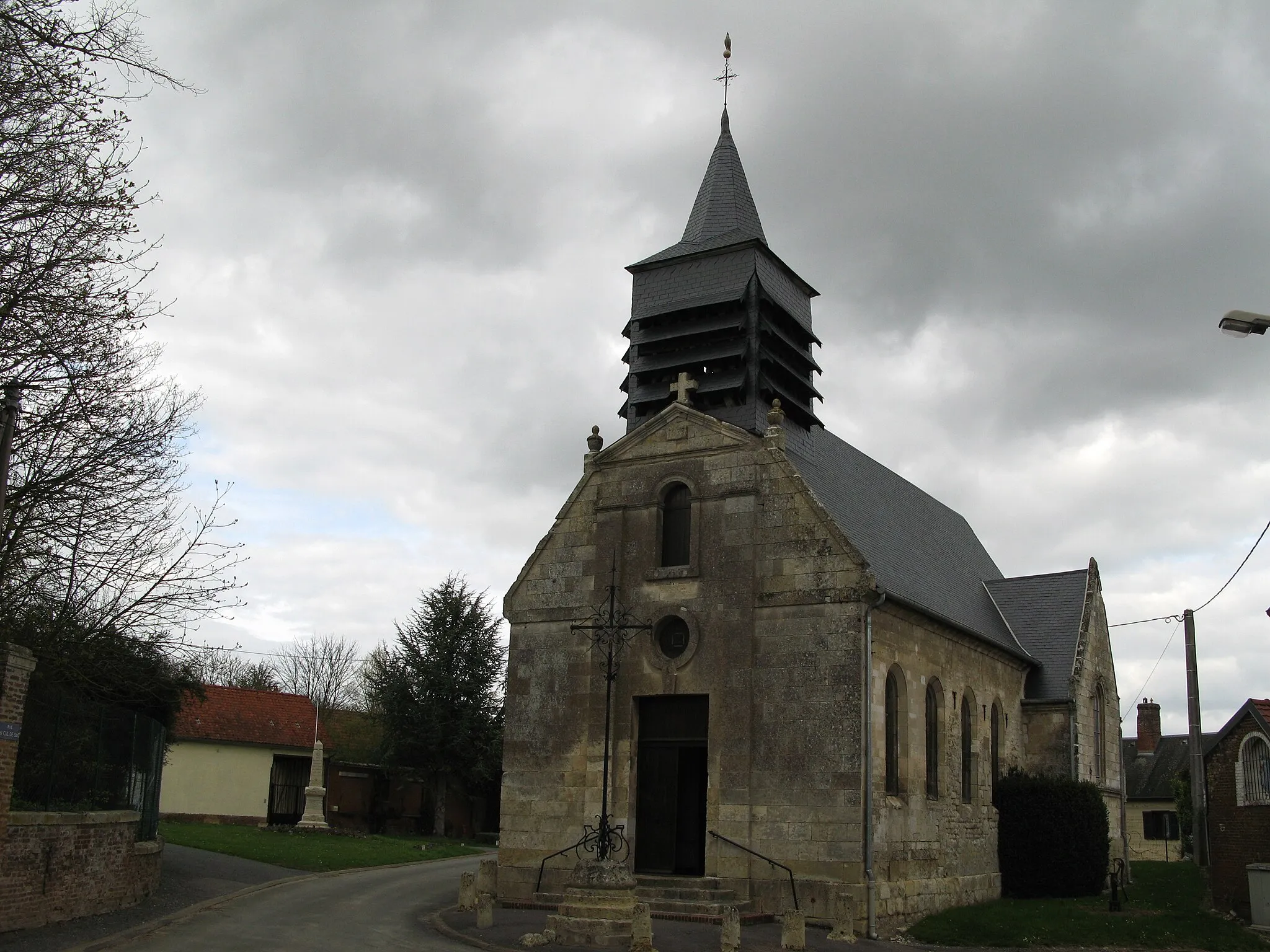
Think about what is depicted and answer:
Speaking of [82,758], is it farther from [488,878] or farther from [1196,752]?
[1196,752]

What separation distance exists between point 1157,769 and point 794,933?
38.9 m

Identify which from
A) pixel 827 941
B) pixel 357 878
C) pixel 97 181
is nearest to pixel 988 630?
pixel 827 941

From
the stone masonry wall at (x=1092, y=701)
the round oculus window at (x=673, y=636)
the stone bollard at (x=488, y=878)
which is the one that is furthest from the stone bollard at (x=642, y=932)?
the stone masonry wall at (x=1092, y=701)

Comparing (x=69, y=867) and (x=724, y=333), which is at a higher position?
(x=724, y=333)

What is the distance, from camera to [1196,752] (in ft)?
74.0

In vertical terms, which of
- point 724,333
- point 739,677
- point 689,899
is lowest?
point 689,899

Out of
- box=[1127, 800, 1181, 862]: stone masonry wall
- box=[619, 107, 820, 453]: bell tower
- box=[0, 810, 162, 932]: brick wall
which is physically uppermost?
box=[619, 107, 820, 453]: bell tower

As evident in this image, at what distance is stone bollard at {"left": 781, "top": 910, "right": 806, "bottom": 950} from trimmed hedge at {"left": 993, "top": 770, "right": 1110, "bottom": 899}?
31.7 ft

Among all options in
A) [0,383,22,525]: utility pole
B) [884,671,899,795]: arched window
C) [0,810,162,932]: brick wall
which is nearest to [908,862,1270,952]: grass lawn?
[884,671,899,795]: arched window

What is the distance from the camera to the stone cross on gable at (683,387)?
22.3 meters

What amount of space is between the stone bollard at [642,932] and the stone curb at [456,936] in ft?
5.46

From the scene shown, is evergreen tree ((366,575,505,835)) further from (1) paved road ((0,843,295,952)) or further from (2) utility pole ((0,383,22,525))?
(2) utility pole ((0,383,22,525))

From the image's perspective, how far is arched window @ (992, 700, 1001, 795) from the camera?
81.2 ft

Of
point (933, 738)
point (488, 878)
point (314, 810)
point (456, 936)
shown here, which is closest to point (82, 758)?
point (456, 936)
